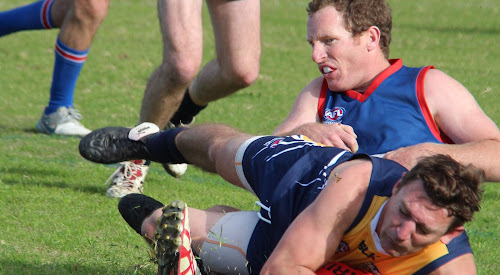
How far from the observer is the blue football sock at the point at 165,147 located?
419cm

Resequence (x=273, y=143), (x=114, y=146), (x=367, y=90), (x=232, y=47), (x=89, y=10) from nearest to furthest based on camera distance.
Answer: (x=273, y=143), (x=367, y=90), (x=114, y=146), (x=232, y=47), (x=89, y=10)

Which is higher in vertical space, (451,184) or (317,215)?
(451,184)

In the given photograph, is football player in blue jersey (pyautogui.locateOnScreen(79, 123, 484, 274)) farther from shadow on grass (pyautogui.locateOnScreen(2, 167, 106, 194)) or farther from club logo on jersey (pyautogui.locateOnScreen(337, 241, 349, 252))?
shadow on grass (pyautogui.locateOnScreen(2, 167, 106, 194))

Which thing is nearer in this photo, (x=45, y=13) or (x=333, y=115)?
(x=333, y=115)

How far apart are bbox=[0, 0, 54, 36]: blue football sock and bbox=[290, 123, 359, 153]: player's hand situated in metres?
4.03

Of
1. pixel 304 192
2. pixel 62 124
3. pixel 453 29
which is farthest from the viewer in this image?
pixel 453 29

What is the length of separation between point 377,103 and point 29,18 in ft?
14.0

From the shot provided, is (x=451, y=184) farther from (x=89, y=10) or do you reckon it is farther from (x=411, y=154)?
(x=89, y=10)

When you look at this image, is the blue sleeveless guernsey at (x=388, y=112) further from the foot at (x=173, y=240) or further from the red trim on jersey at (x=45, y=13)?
the red trim on jersey at (x=45, y=13)

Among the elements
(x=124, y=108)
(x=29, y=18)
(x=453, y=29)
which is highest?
(x=29, y=18)

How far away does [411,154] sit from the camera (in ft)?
11.7

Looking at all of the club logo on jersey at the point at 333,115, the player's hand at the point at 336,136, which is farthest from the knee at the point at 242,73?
the player's hand at the point at 336,136

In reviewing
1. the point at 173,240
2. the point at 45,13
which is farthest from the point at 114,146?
the point at 45,13

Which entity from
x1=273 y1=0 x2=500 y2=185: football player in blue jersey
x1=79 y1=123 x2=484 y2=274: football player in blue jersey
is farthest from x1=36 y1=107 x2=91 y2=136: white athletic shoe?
x1=273 y1=0 x2=500 y2=185: football player in blue jersey
